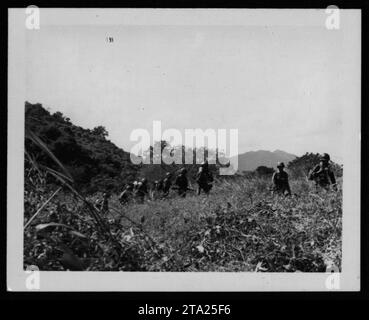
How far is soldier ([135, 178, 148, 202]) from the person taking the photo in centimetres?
371

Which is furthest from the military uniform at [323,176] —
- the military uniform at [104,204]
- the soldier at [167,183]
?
the military uniform at [104,204]

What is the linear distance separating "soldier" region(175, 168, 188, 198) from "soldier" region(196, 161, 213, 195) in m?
0.10

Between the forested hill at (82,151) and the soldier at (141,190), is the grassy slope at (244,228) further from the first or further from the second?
the forested hill at (82,151)

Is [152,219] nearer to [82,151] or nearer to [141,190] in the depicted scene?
[141,190]

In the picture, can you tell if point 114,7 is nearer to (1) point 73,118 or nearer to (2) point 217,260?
(1) point 73,118

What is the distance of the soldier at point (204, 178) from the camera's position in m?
3.71

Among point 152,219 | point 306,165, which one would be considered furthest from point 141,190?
point 306,165

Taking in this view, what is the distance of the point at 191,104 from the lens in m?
3.69

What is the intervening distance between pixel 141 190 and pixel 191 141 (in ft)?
1.89

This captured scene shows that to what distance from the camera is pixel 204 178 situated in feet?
12.2

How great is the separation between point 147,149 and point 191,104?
517mm

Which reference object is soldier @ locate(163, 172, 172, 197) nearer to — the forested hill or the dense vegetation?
the dense vegetation

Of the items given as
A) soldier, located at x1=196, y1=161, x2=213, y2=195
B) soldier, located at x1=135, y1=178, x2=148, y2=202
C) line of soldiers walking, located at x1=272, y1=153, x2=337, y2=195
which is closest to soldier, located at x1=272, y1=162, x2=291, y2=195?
line of soldiers walking, located at x1=272, y1=153, x2=337, y2=195
